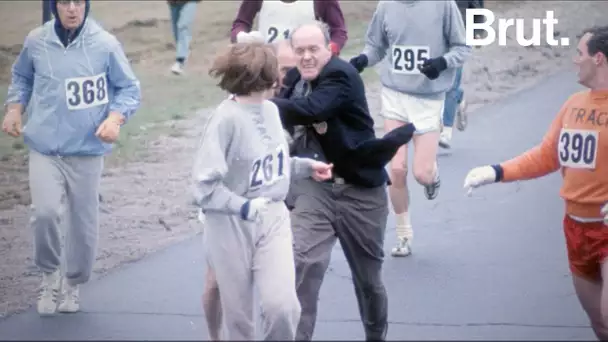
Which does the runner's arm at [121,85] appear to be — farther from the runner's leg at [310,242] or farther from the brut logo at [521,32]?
the brut logo at [521,32]

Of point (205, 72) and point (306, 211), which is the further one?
point (205, 72)

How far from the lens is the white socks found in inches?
378

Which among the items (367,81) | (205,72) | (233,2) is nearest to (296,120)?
(367,81)

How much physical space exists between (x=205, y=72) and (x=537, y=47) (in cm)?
540

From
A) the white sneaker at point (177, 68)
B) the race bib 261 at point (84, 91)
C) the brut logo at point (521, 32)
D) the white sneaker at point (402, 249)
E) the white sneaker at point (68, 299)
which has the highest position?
the race bib 261 at point (84, 91)

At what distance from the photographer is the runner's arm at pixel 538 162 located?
274 inches

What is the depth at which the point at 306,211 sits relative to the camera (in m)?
7.06

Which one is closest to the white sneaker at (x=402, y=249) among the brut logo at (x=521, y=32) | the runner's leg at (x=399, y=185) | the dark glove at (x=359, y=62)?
the runner's leg at (x=399, y=185)

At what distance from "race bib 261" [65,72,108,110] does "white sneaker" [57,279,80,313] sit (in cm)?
103

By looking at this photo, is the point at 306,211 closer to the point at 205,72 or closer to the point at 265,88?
the point at 265,88

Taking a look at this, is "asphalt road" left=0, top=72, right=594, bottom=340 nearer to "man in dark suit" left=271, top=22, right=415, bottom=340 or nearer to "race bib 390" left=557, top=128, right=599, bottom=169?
"man in dark suit" left=271, top=22, right=415, bottom=340

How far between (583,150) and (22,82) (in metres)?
3.27

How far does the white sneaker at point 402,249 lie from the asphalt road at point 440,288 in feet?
0.23

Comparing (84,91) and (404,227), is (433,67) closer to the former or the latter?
(404,227)
